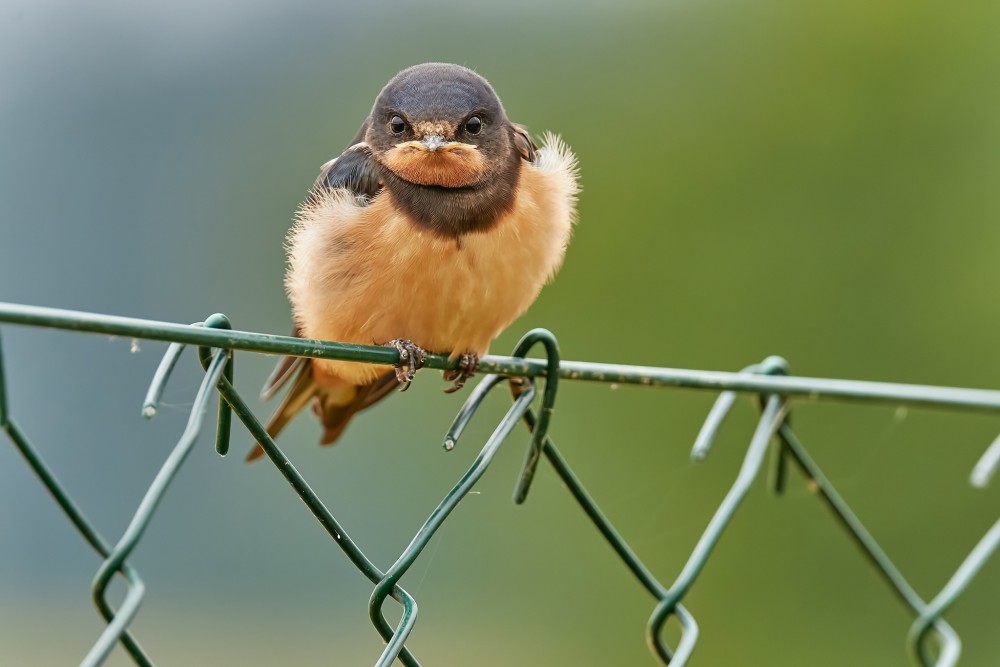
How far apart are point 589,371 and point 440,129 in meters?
1.00

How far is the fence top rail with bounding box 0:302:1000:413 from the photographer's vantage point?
1.28 meters

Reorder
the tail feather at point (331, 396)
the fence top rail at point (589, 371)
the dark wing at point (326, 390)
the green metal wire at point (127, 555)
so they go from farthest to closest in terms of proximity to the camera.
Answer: the tail feather at point (331, 396)
the dark wing at point (326, 390)
the fence top rail at point (589, 371)
the green metal wire at point (127, 555)

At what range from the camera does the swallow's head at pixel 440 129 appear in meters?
2.48

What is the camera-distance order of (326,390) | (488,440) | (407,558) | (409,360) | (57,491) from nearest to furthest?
A: (57,491), (407,558), (488,440), (409,360), (326,390)

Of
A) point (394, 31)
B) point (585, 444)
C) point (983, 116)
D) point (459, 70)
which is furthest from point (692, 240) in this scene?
point (459, 70)

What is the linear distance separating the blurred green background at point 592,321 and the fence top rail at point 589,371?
131 inches

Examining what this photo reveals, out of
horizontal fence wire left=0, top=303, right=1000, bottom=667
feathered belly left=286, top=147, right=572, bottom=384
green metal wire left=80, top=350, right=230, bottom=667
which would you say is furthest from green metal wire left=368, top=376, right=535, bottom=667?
feathered belly left=286, top=147, right=572, bottom=384

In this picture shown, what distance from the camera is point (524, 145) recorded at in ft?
8.89

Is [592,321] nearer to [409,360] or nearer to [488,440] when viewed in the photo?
[409,360]

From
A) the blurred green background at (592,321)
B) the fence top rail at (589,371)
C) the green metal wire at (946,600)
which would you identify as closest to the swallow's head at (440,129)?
the fence top rail at (589,371)

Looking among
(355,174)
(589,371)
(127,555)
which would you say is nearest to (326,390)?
(355,174)

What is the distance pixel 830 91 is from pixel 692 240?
5.31 ft

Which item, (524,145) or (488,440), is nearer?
(488,440)

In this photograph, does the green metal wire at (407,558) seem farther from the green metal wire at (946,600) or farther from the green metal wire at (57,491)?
the green metal wire at (946,600)
